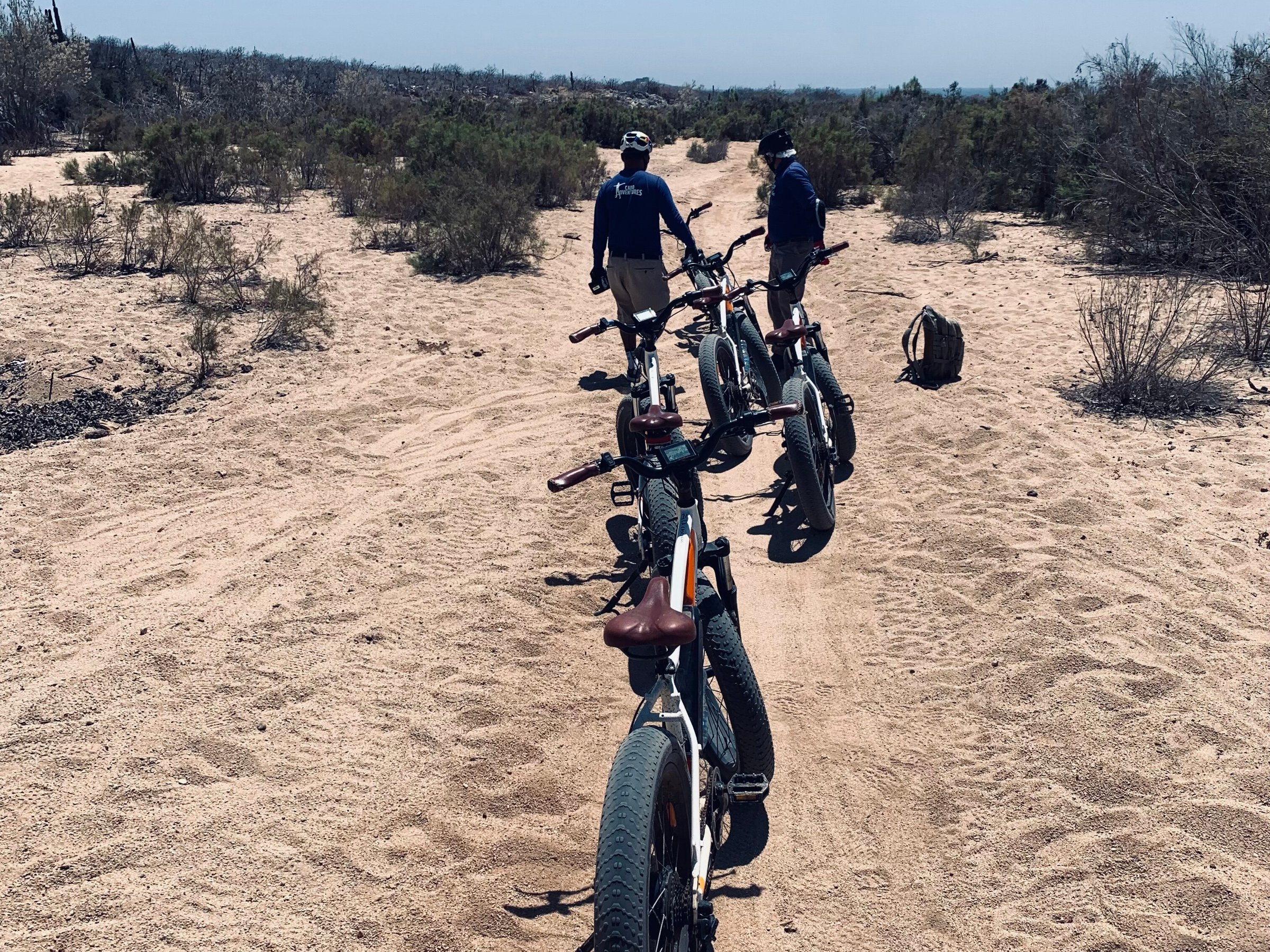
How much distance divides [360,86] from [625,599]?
36559 millimetres

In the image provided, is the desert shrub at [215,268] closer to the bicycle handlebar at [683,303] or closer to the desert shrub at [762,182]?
the bicycle handlebar at [683,303]

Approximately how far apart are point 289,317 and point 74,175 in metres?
9.95

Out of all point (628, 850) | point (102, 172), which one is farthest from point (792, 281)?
point (102, 172)

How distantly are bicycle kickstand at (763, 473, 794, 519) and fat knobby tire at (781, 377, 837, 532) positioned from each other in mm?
333

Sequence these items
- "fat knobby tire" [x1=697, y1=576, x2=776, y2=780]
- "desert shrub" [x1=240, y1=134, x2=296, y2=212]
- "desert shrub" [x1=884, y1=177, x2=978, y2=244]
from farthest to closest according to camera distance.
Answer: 1. "desert shrub" [x1=240, y1=134, x2=296, y2=212]
2. "desert shrub" [x1=884, y1=177, x2=978, y2=244]
3. "fat knobby tire" [x1=697, y1=576, x2=776, y2=780]

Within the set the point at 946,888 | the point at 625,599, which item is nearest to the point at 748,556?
the point at 625,599

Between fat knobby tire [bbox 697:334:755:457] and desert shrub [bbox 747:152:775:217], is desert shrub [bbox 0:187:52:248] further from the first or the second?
desert shrub [bbox 747:152:775:217]

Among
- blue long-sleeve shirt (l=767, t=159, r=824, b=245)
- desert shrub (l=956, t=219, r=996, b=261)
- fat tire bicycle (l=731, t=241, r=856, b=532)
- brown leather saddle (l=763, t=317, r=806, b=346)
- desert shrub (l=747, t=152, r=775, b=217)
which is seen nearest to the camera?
fat tire bicycle (l=731, t=241, r=856, b=532)

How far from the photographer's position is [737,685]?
326cm

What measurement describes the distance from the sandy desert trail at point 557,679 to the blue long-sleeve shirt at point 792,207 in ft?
4.88

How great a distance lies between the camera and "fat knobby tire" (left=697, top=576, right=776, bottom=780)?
10.5ft

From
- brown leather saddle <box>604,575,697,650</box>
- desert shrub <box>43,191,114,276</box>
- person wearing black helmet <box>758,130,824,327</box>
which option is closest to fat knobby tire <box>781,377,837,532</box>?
person wearing black helmet <box>758,130,824,327</box>

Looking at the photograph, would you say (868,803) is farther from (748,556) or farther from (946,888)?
(748,556)

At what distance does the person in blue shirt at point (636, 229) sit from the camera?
6.75m
